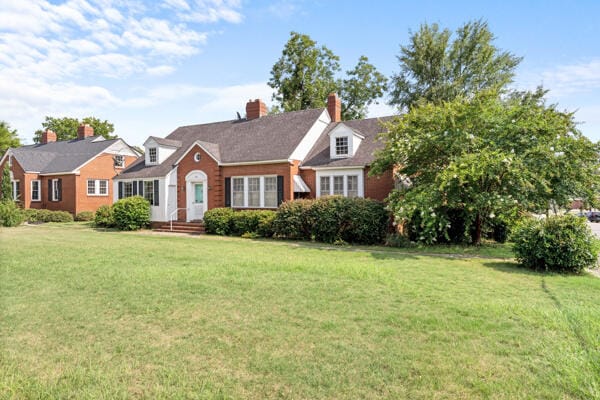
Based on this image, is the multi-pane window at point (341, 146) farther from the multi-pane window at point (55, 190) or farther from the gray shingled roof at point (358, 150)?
the multi-pane window at point (55, 190)

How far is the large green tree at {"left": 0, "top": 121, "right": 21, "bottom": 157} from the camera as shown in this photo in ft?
157

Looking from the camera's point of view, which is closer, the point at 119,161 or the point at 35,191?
the point at 35,191

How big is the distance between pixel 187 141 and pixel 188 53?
12647 millimetres

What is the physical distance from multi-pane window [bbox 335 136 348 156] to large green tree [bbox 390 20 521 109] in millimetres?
17798

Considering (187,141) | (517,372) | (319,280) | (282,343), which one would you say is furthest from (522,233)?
(187,141)

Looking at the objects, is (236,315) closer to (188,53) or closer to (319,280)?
(319,280)

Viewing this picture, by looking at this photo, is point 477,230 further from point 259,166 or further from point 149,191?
point 149,191

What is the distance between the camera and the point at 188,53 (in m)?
13.0

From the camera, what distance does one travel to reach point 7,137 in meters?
49.1

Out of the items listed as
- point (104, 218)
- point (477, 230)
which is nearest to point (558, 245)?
point (477, 230)

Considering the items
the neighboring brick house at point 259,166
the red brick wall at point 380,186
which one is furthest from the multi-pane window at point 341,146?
the red brick wall at point 380,186

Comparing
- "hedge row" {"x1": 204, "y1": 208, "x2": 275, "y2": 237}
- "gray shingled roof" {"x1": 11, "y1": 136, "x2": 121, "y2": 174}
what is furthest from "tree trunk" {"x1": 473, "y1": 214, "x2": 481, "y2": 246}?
"gray shingled roof" {"x1": 11, "y1": 136, "x2": 121, "y2": 174}

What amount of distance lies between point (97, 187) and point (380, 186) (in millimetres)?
23903

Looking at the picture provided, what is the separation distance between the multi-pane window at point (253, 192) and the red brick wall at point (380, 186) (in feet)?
18.7
